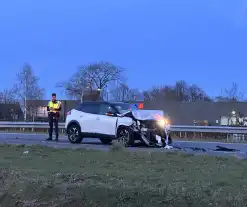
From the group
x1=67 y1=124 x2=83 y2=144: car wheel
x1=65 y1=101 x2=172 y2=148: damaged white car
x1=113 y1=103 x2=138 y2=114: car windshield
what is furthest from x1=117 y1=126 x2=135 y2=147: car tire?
x1=67 y1=124 x2=83 y2=144: car wheel

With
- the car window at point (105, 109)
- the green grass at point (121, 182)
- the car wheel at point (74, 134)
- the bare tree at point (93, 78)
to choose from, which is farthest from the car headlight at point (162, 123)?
Answer: the bare tree at point (93, 78)

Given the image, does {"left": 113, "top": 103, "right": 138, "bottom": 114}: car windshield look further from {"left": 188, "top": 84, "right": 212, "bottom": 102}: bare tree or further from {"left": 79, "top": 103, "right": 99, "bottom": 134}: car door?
{"left": 188, "top": 84, "right": 212, "bottom": 102}: bare tree

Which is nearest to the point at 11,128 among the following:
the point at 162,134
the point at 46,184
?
the point at 162,134

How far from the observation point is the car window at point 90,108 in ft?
53.4

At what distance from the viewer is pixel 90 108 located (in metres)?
16.5

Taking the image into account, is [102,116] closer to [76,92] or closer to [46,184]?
[46,184]

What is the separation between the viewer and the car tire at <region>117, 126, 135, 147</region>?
578 inches

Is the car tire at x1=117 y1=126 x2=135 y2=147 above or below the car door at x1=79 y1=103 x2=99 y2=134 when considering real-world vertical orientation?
below

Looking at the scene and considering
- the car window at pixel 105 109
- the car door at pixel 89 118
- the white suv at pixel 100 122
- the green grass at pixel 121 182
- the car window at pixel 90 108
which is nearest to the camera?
the green grass at pixel 121 182

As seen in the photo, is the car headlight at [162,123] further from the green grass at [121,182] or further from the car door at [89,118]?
the green grass at [121,182]

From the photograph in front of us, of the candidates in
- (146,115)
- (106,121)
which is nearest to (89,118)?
(106,121)

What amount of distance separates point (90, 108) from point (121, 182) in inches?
→ 396

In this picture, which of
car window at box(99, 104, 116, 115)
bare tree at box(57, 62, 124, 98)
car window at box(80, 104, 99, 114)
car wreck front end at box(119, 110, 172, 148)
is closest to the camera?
car wreck front end at box(119, 110, 172, 148)

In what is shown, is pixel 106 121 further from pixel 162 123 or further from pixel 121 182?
pixel 121 182
